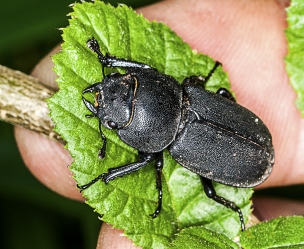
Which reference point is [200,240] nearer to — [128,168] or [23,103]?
[128,168]

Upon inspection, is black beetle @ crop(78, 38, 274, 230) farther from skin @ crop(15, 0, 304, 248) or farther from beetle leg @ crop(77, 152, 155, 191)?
skin @ crop(15, 0, 304, 248)

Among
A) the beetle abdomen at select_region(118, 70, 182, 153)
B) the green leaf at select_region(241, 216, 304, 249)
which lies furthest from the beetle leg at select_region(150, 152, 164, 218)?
the green leaf at select_region(241, 216, 304, 249)

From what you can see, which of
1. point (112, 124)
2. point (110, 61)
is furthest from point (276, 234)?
point (110, 61)

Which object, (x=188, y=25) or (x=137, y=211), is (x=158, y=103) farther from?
(x=188, y=25)

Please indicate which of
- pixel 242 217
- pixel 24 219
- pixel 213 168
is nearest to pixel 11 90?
pixel 213 168

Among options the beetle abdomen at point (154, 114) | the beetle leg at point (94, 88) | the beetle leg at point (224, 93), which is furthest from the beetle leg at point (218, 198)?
the beetle leg at point (94, 88)

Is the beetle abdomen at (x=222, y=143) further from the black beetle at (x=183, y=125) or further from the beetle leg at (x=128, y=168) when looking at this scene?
the beetle leg at (x=128, y=168)
